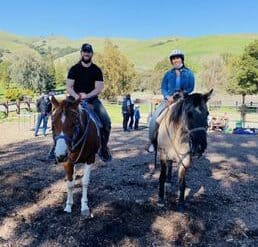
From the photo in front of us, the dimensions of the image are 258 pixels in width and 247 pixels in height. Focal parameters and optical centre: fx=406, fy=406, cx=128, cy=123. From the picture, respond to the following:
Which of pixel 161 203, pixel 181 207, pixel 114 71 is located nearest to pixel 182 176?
pixel 181 207

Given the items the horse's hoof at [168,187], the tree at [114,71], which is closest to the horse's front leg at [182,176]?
the horse's hoof at [168,187]

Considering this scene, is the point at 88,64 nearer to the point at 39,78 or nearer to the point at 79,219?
the point at 79,219

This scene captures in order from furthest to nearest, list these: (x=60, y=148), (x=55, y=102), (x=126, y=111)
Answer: (x=126, y=111) → (x=55, y=102) → (x=60, y=148)

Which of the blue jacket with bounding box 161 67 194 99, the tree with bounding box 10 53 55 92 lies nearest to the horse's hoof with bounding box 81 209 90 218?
the blue jacket with bounding box 161 67 194 99

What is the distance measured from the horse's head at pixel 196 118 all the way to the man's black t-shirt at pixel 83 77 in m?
1.65

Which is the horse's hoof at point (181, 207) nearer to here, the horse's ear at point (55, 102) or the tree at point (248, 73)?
the horse's ear at point (55, 102)

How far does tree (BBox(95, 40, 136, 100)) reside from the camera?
60.4 metres

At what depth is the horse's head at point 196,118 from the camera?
20.9ft

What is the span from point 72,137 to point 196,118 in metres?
1.95

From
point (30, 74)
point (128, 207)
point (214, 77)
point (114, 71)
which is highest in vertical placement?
point (30, 74)

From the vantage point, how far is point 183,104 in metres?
6.62

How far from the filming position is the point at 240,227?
6633 mm

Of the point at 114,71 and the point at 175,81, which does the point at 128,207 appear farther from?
the point at 114,71

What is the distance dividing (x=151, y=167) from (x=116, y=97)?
49.8 m
